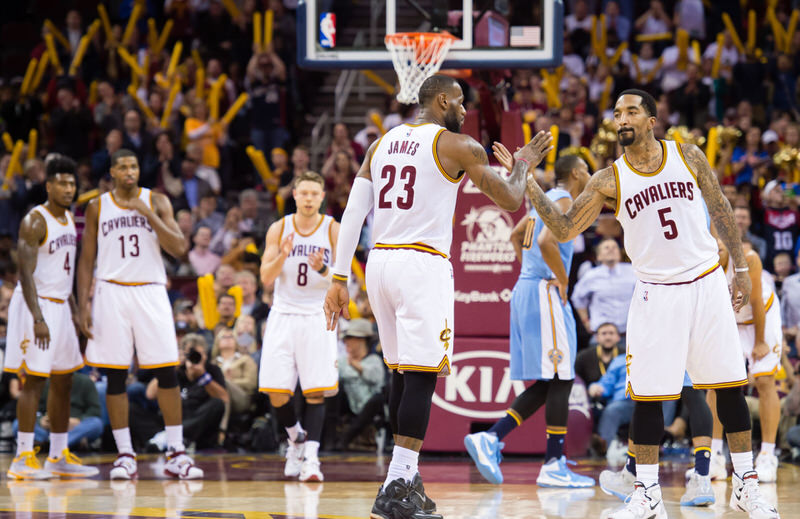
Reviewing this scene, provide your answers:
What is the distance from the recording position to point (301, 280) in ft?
28.0

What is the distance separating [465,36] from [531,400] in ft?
10.8

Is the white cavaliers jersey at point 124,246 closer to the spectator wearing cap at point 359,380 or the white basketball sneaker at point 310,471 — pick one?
the white basketball sneaker at point 310,471

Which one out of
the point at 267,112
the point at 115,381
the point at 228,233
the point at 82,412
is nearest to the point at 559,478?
the point at 115,381

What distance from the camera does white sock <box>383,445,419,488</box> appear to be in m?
5.73

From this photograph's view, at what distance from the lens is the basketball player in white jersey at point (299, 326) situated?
848 cm

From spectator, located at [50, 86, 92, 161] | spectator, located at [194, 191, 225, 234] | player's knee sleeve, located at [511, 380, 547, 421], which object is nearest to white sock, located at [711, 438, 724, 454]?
player's knee sleeve, located at [511, 380, 547, 421]

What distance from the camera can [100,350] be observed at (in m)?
8.35

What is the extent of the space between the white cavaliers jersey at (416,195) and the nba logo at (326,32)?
394 cm

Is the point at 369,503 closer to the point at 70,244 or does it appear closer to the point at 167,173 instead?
the point at 70,244

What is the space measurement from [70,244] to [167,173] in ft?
21.4

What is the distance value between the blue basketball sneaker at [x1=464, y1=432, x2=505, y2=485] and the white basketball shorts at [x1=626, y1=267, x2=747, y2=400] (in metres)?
2.00

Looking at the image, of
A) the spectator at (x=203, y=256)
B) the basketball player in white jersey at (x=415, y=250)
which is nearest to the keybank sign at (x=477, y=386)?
the basketball player in white jersey at (x=415, y=250)

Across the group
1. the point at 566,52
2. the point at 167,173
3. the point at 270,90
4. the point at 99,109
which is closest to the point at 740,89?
the point at 566,52

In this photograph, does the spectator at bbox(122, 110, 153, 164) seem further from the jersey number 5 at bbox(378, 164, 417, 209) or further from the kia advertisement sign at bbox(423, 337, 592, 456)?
the jersey number 5 at bbox(378, 164, 417, 209)
